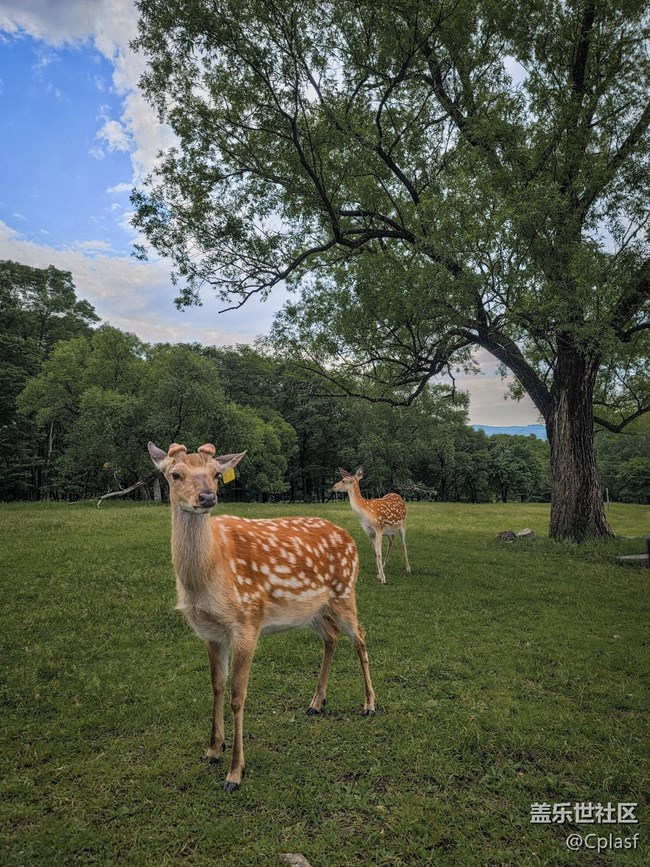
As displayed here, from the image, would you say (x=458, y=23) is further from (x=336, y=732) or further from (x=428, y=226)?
(x=336, y=732)

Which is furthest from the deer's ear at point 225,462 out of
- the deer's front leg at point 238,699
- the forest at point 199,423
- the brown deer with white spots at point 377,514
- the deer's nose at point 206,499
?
the forest at point 199,423

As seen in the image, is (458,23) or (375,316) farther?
(375,316)

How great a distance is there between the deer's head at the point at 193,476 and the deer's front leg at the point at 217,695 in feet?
4.36

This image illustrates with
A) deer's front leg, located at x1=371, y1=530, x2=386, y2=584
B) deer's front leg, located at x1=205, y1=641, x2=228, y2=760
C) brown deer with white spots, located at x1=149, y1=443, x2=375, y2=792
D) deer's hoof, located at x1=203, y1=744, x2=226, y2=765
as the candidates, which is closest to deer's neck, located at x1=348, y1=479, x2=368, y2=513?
deer's front leg, located at x1=371, y1=530, x2=386, y2=584

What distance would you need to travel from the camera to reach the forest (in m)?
23.4

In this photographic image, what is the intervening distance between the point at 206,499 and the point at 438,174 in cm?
1239

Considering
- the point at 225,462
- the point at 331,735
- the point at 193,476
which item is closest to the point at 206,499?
the point at 193,476

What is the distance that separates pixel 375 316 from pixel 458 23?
6.50 metres

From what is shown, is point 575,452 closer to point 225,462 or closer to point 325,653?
point 325,653

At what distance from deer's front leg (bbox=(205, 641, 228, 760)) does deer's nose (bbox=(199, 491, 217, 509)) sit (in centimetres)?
137

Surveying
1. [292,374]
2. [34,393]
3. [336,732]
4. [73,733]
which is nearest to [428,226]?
[292,374]

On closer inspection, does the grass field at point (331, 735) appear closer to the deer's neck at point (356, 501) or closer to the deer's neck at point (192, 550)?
the deer's neck at point (192, 550)

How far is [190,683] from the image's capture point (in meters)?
5.05

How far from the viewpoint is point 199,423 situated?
942 inches
